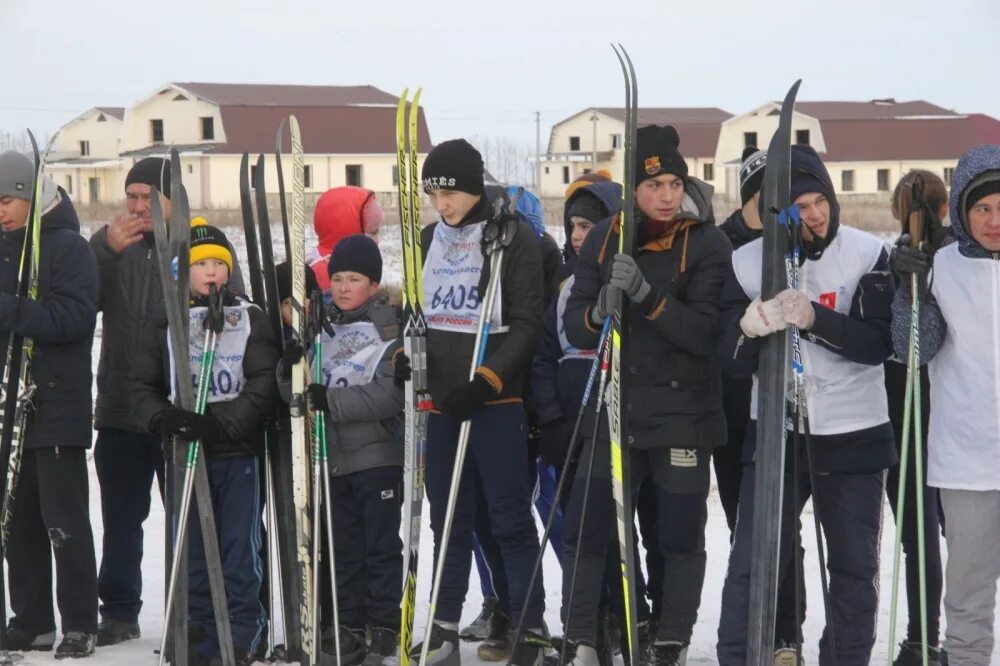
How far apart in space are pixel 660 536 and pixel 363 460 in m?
1.07

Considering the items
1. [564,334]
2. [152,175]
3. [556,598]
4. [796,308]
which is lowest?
[556,598]

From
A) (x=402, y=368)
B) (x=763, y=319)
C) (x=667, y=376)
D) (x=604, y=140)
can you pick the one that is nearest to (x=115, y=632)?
(x=402, y=368)

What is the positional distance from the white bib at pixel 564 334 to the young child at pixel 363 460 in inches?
22.5

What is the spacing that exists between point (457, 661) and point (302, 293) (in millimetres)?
1372

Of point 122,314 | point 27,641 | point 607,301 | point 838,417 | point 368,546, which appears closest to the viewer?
point 838,417

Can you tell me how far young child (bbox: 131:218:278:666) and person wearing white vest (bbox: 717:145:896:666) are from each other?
5.53ft

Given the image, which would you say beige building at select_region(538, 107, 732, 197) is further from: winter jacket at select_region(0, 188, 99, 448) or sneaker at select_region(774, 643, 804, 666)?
sneaker at select_region(774, 643, 804, 666)

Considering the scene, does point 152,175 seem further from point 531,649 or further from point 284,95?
point 284,95

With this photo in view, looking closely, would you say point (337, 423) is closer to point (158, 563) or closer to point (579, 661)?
point (579, 661)

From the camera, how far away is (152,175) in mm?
5078

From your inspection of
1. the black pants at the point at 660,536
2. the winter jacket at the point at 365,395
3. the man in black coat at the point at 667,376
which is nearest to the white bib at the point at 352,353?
the winter jacket at the point at 365,395

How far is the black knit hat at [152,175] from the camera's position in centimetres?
503

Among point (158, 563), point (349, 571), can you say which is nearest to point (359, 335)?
point (349, 571)

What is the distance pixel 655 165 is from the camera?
13.2ft
